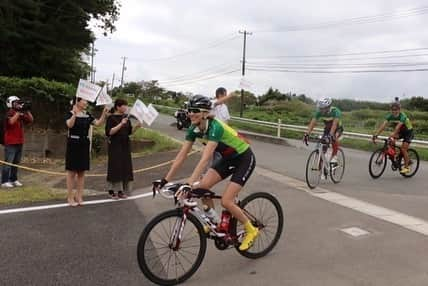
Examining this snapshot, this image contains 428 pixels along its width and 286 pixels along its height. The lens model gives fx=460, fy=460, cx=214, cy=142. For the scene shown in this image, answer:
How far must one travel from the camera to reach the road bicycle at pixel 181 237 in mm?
4320

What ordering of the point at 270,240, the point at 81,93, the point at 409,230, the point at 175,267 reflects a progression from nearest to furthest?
1. the point at 175,267
2. the point at 270,240
3. the point at 409,230
4. the point at 81,93

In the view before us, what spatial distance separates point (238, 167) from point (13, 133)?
19.2 feet

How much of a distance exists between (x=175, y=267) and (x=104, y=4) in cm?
1902

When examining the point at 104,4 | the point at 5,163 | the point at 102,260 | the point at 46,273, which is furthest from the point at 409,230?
the point at 104,4

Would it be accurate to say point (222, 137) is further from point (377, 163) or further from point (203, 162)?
point (377, 163)

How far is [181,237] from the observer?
14.8 feet

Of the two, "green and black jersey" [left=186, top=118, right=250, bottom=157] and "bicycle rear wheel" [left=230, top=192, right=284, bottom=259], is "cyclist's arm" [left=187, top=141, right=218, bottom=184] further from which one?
"bicycle rear wheel" [left=230, top=192, right=284, bottom=259]

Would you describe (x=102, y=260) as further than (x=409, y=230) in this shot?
No

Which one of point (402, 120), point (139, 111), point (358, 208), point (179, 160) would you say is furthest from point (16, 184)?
point (402, 120)

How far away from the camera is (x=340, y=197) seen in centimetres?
870

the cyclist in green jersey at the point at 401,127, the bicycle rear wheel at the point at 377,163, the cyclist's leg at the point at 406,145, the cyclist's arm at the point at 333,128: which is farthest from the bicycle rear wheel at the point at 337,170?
the cyclist's leg at the point at 406,145

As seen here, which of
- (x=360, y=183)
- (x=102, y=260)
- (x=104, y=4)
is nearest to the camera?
(x=102, y=260)

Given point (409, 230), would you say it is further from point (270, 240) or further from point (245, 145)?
point (245, 145)

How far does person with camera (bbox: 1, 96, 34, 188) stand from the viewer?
895 centimetres
